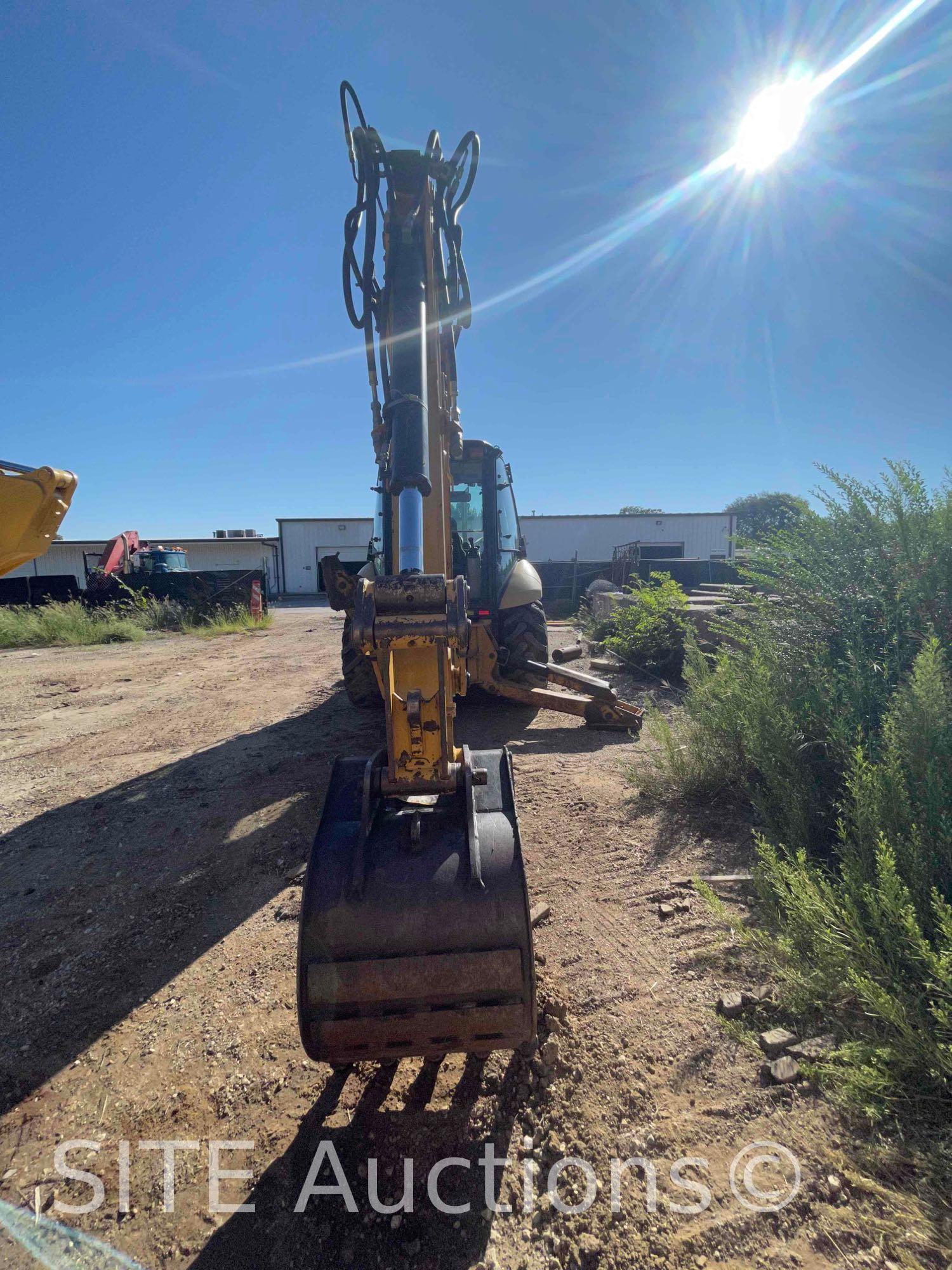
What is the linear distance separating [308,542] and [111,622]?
81.6ft

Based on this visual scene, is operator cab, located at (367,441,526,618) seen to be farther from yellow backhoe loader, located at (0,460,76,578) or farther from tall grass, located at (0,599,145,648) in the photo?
tall grass, located at (0,599,145,648)

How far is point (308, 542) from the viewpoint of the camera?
39125 millimetres

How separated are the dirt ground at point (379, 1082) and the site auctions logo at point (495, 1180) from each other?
12mm

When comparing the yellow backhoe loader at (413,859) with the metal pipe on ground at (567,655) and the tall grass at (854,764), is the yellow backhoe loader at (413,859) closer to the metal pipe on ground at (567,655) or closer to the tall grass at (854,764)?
the tall grass at (854,764)

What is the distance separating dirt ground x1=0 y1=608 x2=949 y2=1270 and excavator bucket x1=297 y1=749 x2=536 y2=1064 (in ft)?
1.24

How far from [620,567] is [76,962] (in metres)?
23.0

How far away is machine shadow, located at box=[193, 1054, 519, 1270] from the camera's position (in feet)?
5.22

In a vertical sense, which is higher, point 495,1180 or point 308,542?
point 308,542

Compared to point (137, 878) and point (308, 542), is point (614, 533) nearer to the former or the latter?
point (308, 542)

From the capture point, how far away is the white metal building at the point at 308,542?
127ft

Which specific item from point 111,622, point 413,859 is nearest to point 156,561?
point 111,622

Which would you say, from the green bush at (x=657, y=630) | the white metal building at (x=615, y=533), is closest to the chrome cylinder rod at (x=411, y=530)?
the green bush at (x=657, y=630)

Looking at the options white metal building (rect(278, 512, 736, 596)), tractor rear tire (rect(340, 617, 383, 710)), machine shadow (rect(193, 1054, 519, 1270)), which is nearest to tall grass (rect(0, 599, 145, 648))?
tractor rear tire (rect(340, 617, 383, 710))

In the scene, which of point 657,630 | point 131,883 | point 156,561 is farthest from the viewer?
point 156,561
